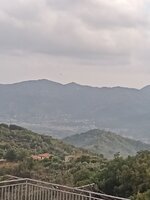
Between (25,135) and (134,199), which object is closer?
(134,199)

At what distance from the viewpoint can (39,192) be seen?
8.79m

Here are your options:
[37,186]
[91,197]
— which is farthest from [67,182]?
[91,197]

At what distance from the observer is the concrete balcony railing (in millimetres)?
8094

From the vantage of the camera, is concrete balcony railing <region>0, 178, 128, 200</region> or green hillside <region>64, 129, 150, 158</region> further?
green hillside <region>64, 129, 150, 158</region>

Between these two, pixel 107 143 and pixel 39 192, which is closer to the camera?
pixel 39 192

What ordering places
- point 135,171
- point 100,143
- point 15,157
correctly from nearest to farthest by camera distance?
point 135,171 → point 15,157 → point 100,143

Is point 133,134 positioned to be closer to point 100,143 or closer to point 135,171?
point 100,143

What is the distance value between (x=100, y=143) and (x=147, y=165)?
77018 mm

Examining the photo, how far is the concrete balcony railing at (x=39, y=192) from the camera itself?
809 cm

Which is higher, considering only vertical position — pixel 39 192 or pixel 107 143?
pixel 107 143

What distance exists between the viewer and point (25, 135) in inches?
2121

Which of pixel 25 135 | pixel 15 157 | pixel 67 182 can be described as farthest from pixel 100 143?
pixel 67 182

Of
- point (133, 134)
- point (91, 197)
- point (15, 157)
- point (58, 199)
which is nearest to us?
point (91, 197)

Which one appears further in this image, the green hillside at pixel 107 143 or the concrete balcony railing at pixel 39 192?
the green hillside at pixel 107 143
